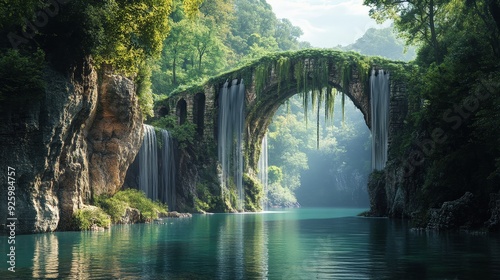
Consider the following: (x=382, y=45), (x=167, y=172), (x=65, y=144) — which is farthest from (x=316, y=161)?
(x=65, y=144)

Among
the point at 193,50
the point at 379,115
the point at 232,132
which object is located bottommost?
the point at 232,132

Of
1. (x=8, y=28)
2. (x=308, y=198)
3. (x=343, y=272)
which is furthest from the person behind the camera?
(x=308, y=198)

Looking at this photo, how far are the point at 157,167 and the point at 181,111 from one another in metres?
11.4

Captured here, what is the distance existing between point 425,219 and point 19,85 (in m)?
14.9

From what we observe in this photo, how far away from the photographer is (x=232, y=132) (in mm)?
52531

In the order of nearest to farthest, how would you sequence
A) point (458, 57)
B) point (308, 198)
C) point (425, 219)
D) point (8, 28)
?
point (8, 28) → point (425, 219) → point (458, 57) → point (308, 198)

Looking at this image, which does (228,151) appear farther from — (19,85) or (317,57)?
(19,85)

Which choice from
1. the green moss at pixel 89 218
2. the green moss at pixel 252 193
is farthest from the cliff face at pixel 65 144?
the green moss at pixel 252 193

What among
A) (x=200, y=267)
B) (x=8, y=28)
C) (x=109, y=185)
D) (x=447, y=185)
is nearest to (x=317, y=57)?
(x=109, y=185)

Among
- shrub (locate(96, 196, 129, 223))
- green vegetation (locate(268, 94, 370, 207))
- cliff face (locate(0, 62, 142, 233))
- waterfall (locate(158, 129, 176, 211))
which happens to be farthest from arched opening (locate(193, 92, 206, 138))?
green vegetation (locate(268, 94, 370, 207))

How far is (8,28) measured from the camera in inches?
880

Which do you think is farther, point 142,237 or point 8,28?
point 8,28

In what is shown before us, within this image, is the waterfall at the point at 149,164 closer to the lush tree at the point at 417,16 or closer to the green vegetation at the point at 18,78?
the lush tree at the point at 417,16

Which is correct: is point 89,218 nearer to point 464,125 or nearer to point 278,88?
point 464,125
